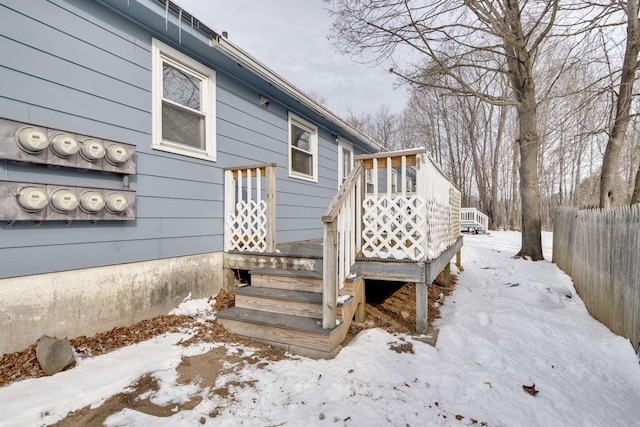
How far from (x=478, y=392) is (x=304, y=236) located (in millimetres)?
4581

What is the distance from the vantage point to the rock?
2.31 m

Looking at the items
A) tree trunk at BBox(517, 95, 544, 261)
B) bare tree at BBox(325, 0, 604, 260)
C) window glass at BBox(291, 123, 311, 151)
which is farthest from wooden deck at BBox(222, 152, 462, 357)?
tree trunk at BBox(517, 95, 544, 261)

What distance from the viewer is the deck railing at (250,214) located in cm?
404

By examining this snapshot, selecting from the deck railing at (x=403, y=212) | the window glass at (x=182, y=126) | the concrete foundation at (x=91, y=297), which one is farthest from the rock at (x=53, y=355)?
the deck railing at (x=403, y=212)

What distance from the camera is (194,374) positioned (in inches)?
91.7

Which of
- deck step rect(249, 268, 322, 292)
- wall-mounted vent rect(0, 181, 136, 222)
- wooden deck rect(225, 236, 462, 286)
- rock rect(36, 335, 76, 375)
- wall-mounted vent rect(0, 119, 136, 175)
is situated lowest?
rock rect(36, 335, 76, 375)

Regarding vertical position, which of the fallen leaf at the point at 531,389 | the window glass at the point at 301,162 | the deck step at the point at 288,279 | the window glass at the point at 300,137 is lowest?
the fallen leaf at the point at 531,389

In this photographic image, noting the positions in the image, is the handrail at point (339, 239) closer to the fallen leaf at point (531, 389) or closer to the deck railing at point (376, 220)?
the deck railing at point (376, 220)

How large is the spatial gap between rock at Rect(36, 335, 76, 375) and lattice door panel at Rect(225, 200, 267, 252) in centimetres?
213

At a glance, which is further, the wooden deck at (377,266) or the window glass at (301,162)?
the window glass at (301,162)

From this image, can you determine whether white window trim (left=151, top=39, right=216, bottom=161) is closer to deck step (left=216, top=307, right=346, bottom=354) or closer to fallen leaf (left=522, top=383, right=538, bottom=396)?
deck step (left=216, top=307, right=346, bottom=354)

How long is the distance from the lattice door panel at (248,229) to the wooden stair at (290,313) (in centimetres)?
60

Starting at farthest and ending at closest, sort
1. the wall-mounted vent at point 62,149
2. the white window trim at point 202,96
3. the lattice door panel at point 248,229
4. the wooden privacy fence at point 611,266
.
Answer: the lattice door panel at point 248,229 → the white window trim at point 202,96 → the wooden privacy fence at point 611,266 → the wall-mounted vent at point 62,149

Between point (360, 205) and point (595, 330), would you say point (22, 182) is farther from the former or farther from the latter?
point (595, 330)
